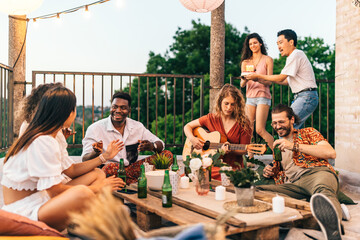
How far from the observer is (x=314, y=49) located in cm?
2036

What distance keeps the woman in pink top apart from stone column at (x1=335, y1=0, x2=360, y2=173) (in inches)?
31.0

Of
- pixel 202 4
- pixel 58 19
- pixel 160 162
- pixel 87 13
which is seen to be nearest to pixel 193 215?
pixel 160 162

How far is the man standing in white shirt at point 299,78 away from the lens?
3561 millimetres

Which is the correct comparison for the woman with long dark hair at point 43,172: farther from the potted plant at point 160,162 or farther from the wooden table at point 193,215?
the potted plant at point 160,162

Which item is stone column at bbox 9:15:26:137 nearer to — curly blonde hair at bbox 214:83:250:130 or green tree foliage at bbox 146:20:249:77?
curly blonde hair at bbox 214:83:250:130

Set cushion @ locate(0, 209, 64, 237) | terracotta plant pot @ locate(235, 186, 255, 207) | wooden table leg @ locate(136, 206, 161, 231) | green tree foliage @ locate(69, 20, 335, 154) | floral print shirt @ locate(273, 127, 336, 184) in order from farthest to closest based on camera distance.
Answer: green tree foliage @ locate(69, 20, 335, 154)
floral print shirt @ locate(273, 127, 336, 184)
wooden table leg @ locate(136, 206, 161, 231)
terracotta plant pot @ locate(235, 186, 255, 207)
cushion @ locate(0, 209, 64, 237)

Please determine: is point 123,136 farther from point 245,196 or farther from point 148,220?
point 245,196

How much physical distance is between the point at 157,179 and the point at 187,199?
0.31 m

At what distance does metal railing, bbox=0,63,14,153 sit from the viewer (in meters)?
4.37

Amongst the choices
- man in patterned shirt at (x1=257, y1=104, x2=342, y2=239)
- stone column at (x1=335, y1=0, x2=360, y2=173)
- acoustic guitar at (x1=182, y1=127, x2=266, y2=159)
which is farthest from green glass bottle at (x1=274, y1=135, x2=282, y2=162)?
stone column at (x1=335, y1=0, x2=360, y2=173)

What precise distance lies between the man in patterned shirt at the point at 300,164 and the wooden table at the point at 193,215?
0.43 m

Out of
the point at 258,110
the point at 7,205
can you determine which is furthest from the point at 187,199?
the point at 258,110

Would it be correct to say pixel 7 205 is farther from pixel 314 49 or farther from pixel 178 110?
pixel 314 49

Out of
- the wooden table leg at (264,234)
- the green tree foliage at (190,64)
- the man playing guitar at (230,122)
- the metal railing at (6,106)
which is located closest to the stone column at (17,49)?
the metal railing at (6,106)
